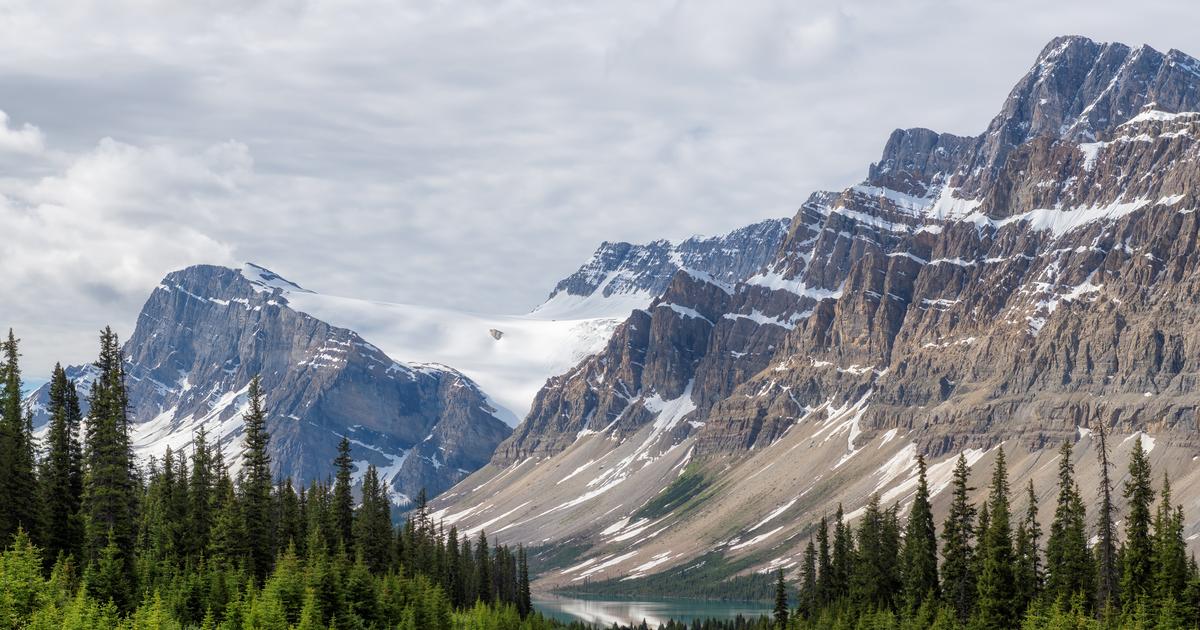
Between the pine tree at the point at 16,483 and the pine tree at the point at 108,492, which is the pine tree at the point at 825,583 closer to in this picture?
the pine tree at the point at 108,492

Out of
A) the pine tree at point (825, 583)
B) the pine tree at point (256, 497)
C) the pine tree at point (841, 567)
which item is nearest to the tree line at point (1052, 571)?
the pine tree at point (841, 567)

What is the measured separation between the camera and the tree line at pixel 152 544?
88.1 metres

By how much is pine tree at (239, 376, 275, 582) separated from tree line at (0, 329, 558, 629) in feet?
0.47

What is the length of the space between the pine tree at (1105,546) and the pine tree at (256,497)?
224 feet

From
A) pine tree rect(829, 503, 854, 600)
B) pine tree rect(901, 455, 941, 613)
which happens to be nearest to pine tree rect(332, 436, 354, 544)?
pine tree rect(829, 503, 854, 600)

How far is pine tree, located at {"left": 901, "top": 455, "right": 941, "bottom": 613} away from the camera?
5315 inches

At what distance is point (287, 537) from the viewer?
132 meters

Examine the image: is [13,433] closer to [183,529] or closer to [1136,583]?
[183,529]

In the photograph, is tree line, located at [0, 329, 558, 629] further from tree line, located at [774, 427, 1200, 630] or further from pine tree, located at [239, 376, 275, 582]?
tree line, located at [774, 427, 1200, 630]

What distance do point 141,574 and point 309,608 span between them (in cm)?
1850

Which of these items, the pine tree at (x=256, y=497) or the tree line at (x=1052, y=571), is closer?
the tree line at (x=1052, y=571)

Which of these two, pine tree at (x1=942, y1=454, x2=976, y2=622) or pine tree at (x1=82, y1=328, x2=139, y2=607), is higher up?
pine tree at (x1=82, y1=328, x2=139, y2=607)

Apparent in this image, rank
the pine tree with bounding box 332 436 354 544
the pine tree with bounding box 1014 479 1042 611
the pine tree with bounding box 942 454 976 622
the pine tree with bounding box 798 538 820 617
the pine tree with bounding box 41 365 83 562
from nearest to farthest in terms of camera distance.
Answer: the pine tree with bounding box 41 365 83 562 → the pine tree with bounding box 1014 479 1042 611 → the pine tree with bounding box 942 454 976 622 → the pine tree with bounding box 332 436 354 544 → the pine tree with bounding box 798 538 820 617

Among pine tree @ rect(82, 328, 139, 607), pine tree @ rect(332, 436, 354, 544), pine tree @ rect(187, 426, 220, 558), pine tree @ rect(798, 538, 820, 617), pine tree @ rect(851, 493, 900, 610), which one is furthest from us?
pine tree @ rect(798, 538, 820, 617)
